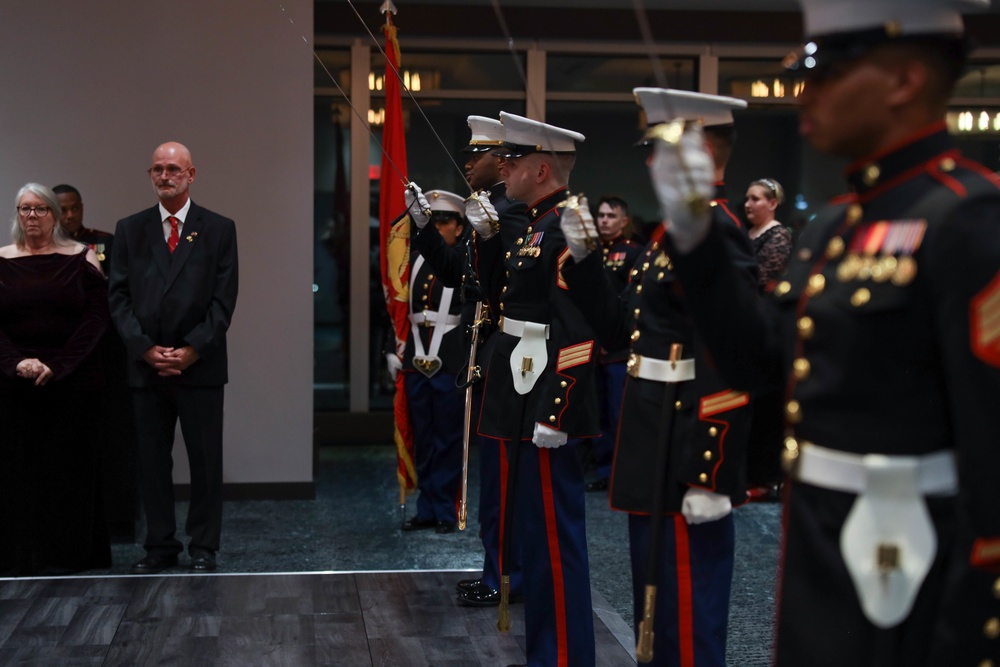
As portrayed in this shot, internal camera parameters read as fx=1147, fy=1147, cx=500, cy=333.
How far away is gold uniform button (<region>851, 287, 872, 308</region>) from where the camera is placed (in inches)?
53.3

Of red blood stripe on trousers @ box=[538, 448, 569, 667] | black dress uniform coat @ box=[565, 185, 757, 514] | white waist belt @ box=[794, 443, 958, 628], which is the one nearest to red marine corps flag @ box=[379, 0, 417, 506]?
red blood stripe on trousers @ box=[538, 448, 569, 667]

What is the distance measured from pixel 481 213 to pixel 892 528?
211 cm

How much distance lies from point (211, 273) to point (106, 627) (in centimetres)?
152

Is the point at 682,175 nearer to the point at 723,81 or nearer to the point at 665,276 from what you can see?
the point at 665,276

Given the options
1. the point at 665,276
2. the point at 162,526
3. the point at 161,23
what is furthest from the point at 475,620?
the point at 161,23

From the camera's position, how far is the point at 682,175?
53.7 inches

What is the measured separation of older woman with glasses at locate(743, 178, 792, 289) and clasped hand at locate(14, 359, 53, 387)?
9.87 feet

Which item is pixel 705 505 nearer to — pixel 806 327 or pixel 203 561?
pixel 806 327

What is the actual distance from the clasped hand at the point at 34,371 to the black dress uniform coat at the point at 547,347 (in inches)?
75.4

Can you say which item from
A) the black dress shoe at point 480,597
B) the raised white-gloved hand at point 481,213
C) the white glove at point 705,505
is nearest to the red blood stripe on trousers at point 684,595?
the white glove at point 705,505

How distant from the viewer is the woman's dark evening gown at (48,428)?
437 centimetres

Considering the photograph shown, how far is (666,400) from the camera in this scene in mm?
2297

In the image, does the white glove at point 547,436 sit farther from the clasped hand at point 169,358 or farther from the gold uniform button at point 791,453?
the clasped hand at point 169,358

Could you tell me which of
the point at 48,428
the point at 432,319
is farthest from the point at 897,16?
the point at 432,319
